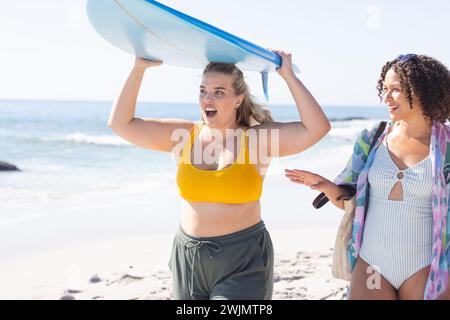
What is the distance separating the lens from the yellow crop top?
10.3ft

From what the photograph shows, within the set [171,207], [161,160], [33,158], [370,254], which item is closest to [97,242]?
[171,207]

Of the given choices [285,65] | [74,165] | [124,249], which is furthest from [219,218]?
[74,165]

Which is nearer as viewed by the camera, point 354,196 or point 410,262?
point 410,262

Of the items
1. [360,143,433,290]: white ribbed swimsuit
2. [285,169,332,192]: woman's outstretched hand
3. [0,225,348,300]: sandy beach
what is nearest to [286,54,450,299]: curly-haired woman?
[360,143,433,290]: white ribbed swimsuit

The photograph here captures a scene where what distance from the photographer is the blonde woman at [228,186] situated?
313cm

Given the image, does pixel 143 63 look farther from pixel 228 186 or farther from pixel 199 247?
pixel 199 247

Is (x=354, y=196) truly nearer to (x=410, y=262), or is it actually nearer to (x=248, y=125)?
(x=410, y=262)

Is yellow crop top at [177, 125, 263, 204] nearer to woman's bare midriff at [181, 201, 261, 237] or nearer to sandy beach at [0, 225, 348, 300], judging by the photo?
woman's bare midriff at [181, 201, 261, 237]

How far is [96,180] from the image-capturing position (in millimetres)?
13547

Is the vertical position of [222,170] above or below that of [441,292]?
above

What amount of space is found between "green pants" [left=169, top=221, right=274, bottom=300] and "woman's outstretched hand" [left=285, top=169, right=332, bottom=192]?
1.07 feet

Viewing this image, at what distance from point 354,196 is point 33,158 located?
17.0 m

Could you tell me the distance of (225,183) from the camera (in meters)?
3.13

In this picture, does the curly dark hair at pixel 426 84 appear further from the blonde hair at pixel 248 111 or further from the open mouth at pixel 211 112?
the open mouth at pixel 211 112
